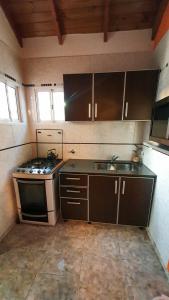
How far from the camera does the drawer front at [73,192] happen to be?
80.0 inches

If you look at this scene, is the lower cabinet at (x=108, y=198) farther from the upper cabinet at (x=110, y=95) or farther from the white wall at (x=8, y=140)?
the upper cabinet at (x=110, y=95)

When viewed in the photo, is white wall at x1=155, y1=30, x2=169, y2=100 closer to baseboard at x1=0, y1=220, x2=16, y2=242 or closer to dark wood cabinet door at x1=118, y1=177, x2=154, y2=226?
dark wood cabinet door at x1=118, y1=177, x2=154, y2=226

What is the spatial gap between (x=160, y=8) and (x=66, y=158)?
254 centimetres

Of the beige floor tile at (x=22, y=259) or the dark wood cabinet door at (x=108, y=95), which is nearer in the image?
the beige floor tile at (x=22, y=259)

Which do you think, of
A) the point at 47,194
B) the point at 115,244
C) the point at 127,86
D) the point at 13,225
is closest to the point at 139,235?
the point at 115,244

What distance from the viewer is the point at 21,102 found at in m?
2.42

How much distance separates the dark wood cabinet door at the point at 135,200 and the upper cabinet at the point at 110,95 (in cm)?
92

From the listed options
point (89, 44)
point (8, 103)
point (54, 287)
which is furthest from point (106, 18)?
point (54, 287)

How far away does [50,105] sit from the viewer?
2.58 meters

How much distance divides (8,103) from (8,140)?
556 millimetres

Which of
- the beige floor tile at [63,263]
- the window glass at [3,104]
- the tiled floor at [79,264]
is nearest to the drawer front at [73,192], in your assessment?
the tiled floor at [79,264]

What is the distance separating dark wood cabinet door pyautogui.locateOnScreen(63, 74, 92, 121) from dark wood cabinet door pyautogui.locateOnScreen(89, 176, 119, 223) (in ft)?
3.16

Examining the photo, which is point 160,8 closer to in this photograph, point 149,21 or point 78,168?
point 149,21

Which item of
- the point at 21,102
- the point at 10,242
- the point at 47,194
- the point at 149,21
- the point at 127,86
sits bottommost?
the point at 10,242
